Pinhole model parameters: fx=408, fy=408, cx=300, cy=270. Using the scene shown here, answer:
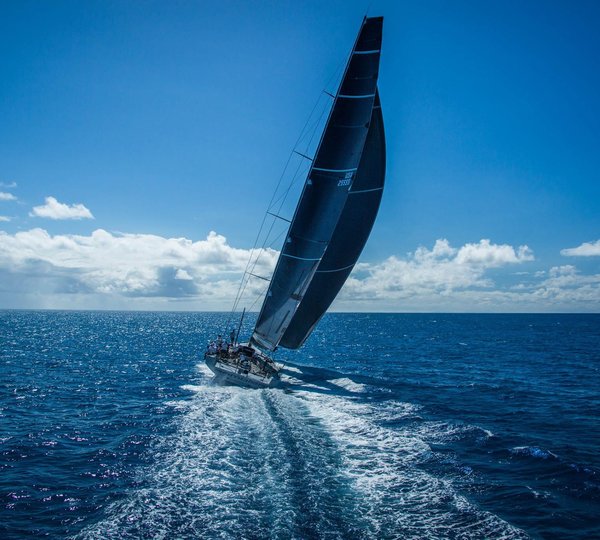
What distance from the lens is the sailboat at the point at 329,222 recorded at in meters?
23.7

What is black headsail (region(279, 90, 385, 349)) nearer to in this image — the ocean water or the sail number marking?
the sail number marking

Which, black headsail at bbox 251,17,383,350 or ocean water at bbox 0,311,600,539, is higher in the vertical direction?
black headsail at bbox 251,17,383,350

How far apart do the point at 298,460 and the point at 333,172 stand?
53.0ft

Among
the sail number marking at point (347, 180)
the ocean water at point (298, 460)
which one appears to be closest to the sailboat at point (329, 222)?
the sail number marking at point (347, 180)

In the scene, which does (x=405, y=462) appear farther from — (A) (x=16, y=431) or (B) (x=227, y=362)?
(A) (x=16, y=431)

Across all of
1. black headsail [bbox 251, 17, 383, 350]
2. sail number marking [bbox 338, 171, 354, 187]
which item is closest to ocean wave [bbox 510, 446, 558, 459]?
black headsail [bbox 251, 17, 383, 350]

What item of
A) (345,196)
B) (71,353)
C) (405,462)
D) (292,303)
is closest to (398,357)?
(292,303)

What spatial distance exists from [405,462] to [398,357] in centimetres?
3569

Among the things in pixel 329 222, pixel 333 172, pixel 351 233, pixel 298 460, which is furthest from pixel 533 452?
pixel 333 172

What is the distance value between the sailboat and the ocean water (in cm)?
315

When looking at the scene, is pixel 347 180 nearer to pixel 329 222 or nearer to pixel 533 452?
pixel 329 222

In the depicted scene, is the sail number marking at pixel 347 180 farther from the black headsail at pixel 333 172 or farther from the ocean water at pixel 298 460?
the ocean water at pixel 298 460

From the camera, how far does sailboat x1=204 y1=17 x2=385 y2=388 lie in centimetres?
2369

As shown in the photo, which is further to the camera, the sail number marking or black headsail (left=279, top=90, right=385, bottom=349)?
black headsail (left=279, top=90, right=385, bottom=349)
